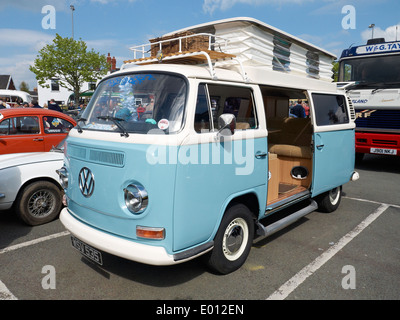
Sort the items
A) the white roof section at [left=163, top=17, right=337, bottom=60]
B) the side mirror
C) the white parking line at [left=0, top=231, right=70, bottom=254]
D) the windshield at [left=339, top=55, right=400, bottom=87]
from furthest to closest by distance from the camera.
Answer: the windshield at [left=339, top=55, right=400, bottom=87] < the white parking line at [left=0, top=231, right=70, bottom=254] < the white roof section at [left=163, top=17, right=337, bottom=60] < the side mirror

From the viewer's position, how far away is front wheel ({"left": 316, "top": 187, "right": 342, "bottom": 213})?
17.8ft

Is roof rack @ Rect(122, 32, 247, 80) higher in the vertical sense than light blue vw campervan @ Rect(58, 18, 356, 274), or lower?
higher

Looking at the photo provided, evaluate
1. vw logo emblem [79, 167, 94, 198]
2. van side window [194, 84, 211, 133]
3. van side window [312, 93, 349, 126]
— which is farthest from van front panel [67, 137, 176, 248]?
van side window [312, 93, 349, 126]

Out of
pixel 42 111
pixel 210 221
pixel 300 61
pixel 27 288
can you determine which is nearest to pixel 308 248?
pixel 210 221

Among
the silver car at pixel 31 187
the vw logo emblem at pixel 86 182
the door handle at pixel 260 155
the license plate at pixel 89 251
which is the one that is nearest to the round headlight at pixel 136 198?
the vw logo emblem at pixel 86 182

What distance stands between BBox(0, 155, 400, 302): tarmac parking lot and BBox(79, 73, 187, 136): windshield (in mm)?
1563

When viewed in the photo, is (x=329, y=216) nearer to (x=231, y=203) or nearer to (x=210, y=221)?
(x=231, y=203)

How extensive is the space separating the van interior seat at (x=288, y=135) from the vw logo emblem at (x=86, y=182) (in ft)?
10.7

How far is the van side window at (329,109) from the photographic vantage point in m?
4.79

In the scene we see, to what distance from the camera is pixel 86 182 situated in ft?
10.3

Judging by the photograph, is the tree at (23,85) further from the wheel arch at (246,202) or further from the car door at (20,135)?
the wheel arch at (246,202)

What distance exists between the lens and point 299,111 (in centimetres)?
809

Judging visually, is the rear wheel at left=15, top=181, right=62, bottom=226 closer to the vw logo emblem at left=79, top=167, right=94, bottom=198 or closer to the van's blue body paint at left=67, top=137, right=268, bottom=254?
the van's blue body paint at left=67, top=137, right=268, bottom=254
